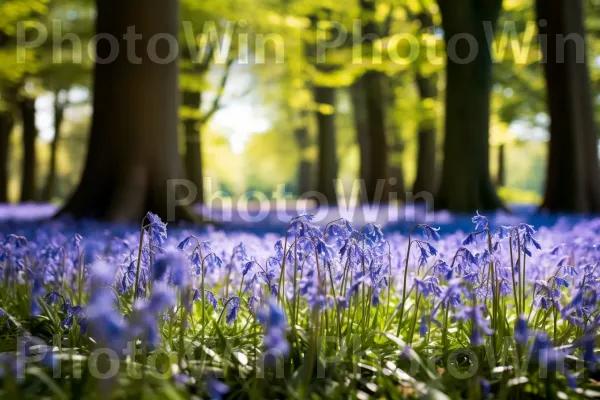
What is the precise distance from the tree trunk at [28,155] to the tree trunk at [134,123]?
15292mm

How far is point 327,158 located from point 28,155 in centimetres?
1160

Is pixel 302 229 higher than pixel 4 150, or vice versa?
pixel 4 150

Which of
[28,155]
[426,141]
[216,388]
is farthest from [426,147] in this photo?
[216,388]

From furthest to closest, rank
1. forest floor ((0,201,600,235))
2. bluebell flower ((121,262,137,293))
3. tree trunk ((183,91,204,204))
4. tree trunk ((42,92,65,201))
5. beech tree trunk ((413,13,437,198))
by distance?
tree trunk ((42,92,65,201)), tree trunk ((183,91,204,204)), beech tree trunk ((413,13,437,198)), forest floor ((0,201,600,235)), bluebell flower ((121,262,137,293))

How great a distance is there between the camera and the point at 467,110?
36.0 feet

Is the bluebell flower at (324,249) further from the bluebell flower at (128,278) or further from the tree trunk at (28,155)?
the tree trunk at (28,155)

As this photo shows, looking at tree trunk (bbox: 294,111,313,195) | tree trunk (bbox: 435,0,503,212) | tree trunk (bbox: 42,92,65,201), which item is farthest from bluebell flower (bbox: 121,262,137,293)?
tree trunk (bbox: 294,111,313,195)

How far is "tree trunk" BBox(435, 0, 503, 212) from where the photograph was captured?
35.2ft

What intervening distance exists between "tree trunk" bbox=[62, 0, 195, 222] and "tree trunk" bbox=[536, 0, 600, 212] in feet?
21.5

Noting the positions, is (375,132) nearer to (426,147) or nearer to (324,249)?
(426,147)

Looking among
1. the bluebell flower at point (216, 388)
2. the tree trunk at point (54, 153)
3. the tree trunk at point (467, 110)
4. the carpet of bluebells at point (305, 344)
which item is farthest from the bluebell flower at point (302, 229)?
the tree trunk at point (54, 153)

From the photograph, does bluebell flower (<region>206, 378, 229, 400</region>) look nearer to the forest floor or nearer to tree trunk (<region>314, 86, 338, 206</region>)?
the forest floor

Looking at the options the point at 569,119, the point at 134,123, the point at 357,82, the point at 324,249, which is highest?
the point at 357,82

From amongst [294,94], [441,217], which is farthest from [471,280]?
[294,94]
